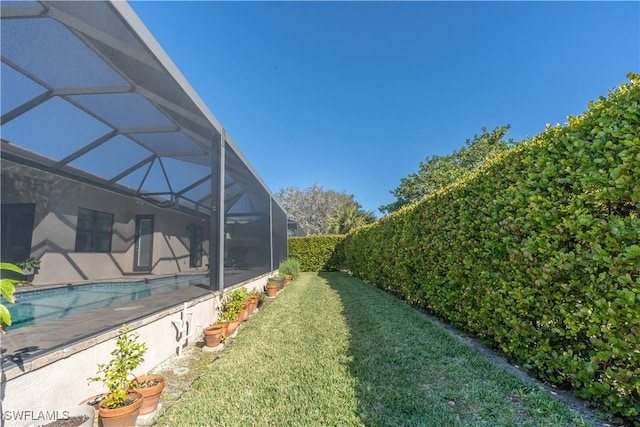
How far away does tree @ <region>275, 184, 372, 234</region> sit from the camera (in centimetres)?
3334

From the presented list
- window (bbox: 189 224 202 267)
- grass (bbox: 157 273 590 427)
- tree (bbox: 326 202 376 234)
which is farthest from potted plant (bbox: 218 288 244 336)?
tree (bbox: 326 202 376 234)

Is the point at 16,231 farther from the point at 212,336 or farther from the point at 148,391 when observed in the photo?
the point at 212,336

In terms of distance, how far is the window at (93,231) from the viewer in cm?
552

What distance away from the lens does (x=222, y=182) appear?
524 centimetres

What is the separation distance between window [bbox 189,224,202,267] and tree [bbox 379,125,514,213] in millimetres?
14495

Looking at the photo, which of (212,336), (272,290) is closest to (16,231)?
(212,336)

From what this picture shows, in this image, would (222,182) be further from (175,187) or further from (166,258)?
(166,258)

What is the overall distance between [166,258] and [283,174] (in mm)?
26125

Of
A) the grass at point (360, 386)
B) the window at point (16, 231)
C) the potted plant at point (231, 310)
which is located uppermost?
the window at point (16, 231)

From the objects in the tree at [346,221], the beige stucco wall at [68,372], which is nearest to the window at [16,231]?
the beige stucco wall at [68,372]

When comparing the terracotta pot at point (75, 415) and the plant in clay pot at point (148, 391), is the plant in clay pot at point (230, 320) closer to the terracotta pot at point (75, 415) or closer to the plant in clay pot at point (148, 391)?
the plant in clay pot at point (148, 391)

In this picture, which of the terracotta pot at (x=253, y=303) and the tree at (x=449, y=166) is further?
the tree at (x=449, y=166)

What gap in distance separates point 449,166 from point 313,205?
58.7ft

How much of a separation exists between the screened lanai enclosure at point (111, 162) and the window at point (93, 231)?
3cm
